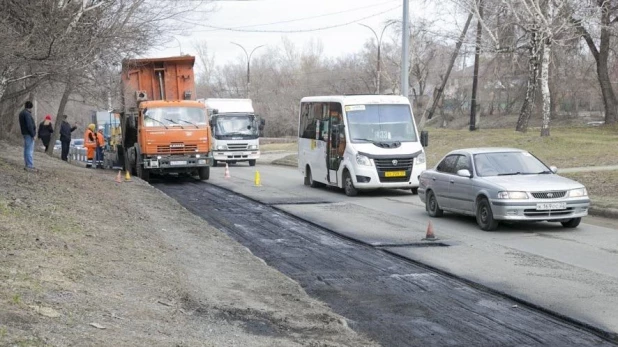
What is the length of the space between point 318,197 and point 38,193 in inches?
333

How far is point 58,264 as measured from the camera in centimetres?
921

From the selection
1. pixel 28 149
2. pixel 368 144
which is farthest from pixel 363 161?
pixel 28 149

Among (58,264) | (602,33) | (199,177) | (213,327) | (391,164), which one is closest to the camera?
(213,327)

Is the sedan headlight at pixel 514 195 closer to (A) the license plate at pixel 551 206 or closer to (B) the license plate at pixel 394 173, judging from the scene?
(A) the license plate at pixel 551 206

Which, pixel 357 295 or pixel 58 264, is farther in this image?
pixel 357 295

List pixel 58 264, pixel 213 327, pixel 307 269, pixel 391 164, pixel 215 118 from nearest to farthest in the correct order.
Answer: pixel 213 327
pixel 58 264
pixel 307 269
pixel 391 164
pixel 215 118

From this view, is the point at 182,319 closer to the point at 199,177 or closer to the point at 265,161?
the point at 199,177

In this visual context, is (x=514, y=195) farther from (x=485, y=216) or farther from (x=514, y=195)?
(x=485, y=216)

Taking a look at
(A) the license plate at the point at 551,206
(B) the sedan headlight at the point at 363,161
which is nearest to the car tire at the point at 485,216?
(A) the license plate at the point at 551,206

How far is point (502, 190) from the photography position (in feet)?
49.4

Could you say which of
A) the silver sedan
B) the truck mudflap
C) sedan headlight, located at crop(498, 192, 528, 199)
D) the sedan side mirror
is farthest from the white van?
sedan headlight, located at crop(498, 192, 528, 199)

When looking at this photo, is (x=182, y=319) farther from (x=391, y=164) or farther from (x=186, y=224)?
(x=391, y=164)

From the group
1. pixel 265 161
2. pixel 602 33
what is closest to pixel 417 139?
pixel 265 161

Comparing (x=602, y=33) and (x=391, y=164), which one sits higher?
(x=602, y=33)
